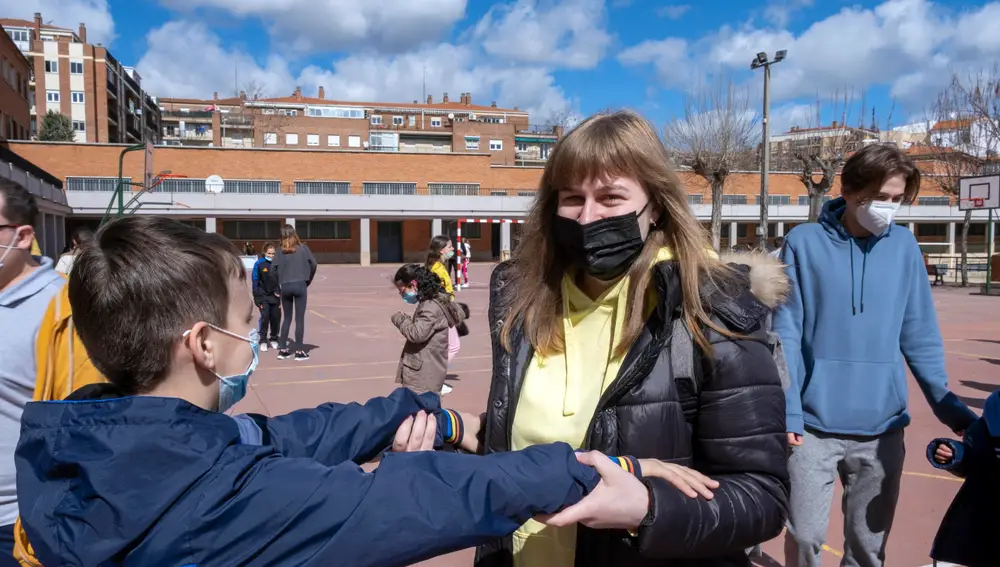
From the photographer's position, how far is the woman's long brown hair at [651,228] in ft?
5.93

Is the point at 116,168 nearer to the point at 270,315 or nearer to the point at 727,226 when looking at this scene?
the point at 270,315

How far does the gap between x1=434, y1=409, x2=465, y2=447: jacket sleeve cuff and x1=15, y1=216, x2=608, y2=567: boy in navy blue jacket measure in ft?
2.37

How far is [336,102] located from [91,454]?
104 meters

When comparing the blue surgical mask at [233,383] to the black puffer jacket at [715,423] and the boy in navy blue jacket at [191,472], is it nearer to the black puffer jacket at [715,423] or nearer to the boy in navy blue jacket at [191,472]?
the boy in navy blue jacket at [191,472]

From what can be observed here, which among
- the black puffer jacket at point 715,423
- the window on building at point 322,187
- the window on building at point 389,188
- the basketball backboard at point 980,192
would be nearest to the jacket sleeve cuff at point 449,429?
the black puffer jacket at point 715,423

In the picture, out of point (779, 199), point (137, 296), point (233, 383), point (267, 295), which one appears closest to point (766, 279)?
point (233, 383)

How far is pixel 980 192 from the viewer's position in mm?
20125

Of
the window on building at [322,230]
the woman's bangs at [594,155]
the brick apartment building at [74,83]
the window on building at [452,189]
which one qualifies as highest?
the brick apartment building at [74,83]

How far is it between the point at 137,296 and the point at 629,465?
3.67 ft

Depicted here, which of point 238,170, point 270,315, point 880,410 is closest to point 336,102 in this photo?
point 238,170

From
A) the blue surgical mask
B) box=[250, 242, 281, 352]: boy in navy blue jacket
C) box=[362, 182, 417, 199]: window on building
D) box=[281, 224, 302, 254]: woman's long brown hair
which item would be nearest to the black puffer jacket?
the blue surgical mask

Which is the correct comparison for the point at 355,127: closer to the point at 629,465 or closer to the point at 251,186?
the point at 251,186

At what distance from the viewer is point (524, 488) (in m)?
1.36

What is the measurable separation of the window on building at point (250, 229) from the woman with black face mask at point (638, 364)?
42.4m
